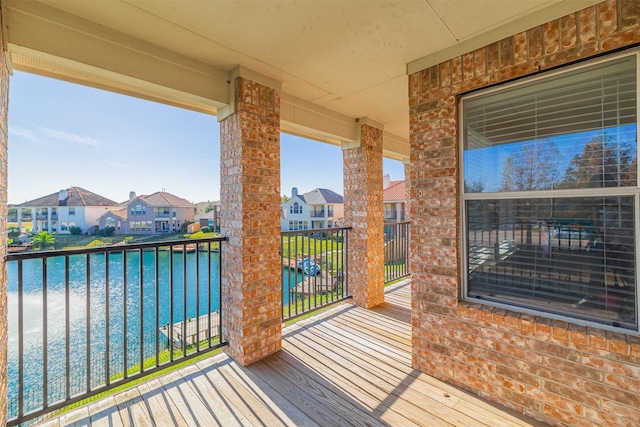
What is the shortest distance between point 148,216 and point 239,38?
176 inches

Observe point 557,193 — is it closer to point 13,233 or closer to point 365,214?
point 365,214

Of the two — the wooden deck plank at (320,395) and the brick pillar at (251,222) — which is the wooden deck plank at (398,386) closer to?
the wooden deck plank at (320,395)

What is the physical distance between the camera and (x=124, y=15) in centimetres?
169

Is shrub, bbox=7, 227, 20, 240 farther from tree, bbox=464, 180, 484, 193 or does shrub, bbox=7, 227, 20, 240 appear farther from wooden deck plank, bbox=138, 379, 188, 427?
tree, bbox=464, 180, 484, 193

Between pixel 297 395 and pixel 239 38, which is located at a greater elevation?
pixel 239 38

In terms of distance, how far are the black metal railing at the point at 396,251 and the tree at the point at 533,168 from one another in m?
2.80

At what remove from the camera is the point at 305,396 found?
1946mm

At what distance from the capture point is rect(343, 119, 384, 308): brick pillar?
3.66 m

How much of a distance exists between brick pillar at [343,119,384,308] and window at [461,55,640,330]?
1651mm

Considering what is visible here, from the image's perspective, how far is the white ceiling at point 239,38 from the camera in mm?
1607

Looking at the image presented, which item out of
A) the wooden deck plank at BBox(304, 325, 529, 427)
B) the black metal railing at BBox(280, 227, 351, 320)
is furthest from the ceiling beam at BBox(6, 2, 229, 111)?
the wooden deck plank at BBox(304, 325, 529, 427)

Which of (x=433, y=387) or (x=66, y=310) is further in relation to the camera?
(x=433, y=387)

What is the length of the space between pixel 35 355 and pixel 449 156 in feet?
13.7

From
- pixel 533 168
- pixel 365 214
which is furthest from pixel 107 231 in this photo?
pixel 533 168
